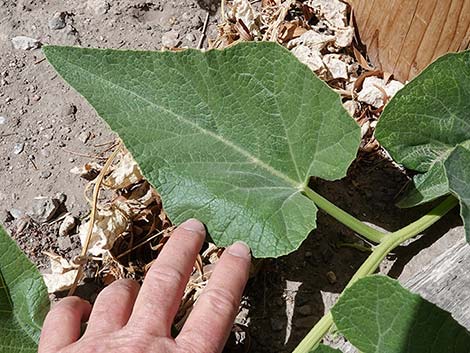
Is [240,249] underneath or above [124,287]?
above

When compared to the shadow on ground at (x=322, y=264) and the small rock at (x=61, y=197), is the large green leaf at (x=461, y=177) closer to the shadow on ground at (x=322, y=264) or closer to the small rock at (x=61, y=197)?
the shadow on ground at (x=322, y=264)

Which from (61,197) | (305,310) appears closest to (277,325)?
(305,310)

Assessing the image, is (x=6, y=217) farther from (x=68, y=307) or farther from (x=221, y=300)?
(x=221, y=300)

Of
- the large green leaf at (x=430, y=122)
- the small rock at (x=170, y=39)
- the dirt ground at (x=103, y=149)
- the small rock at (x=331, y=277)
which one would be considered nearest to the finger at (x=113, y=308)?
the dirt ground at (x=103, y=149)

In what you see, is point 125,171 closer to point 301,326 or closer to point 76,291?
point 76,291

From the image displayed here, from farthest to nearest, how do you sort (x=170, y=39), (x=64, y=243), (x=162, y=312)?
(x=170, y=39) → (x=64, y=243) → (x=162, y=312)

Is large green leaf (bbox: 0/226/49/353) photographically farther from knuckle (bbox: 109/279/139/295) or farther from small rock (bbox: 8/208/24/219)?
small rock (bbox: 8/208/24/219)

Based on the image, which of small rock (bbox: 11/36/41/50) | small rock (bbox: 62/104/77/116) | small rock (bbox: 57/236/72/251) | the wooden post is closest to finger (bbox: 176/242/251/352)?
small rock (bbox: 57/236/72/251)

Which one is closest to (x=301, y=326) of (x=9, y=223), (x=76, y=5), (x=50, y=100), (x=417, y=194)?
(x=417, y=194)
